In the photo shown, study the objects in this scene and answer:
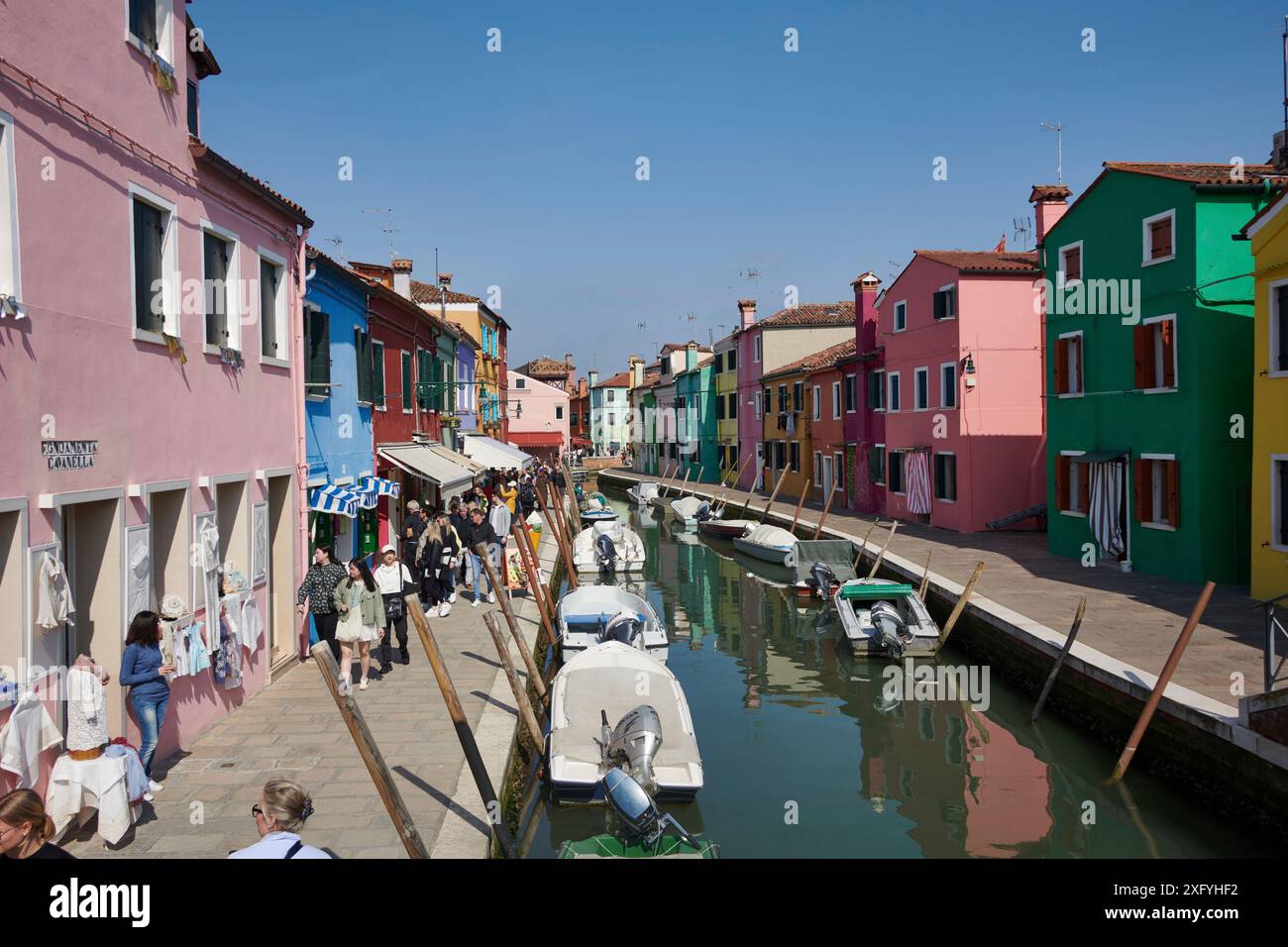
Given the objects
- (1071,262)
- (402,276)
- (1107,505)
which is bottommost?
(1107,505)

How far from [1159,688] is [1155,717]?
78 centimetres

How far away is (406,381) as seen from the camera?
20.8m

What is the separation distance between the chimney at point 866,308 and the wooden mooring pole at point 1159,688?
2527 cm

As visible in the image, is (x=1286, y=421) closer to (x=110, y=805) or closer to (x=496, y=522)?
(x=496, y=522)

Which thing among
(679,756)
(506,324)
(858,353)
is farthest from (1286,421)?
(506,324)

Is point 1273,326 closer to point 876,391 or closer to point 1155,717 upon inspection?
point 1155,717

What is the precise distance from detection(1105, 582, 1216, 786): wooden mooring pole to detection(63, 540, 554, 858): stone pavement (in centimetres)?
645

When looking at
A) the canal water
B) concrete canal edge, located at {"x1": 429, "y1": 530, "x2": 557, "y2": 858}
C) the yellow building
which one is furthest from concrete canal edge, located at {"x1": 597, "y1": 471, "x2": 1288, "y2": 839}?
concrete canal edge, located at {"x1": 429, "y1": 530, "x2": 557, "y2": 858}

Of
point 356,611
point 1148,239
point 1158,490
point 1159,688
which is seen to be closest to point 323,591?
point 356,611

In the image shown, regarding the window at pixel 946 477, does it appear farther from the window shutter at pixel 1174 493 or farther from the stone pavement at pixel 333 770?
the stone pavement at pixel 333 770

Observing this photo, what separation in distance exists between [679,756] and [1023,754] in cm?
494

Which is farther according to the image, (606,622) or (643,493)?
(643,493)

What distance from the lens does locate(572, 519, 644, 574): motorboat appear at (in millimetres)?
26453
